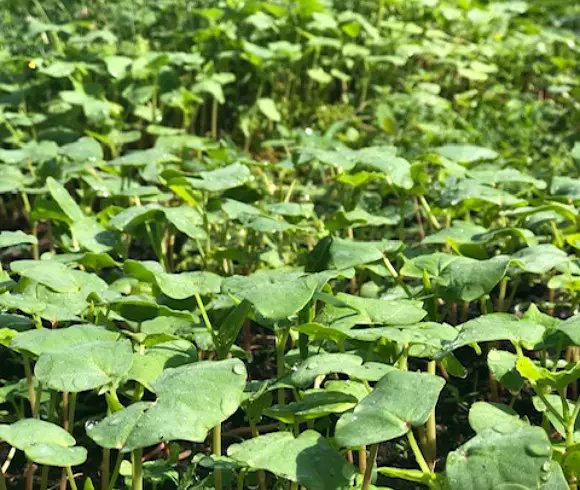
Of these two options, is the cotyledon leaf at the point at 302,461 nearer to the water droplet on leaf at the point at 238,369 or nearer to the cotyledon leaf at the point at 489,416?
the water droplet on leaf at the point at 238,369

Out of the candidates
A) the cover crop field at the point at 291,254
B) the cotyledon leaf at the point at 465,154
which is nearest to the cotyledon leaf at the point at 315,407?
the cover crop field at the point at 291,254

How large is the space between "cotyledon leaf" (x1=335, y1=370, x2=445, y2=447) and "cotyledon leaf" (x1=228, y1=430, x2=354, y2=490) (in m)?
0.06

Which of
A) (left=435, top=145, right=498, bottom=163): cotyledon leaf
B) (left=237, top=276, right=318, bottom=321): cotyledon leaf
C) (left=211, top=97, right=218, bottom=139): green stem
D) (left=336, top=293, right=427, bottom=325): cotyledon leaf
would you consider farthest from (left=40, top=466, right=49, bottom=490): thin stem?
(left=211, top=97, right=218, bottom=139): green stem

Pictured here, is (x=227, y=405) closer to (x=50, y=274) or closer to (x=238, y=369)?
(x=238, y=369)

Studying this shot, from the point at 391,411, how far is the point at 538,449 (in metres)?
0.19

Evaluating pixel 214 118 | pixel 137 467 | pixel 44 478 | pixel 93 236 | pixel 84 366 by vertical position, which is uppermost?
pixel 84 366

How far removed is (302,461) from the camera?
1.26 meters

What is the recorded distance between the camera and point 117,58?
11.2 feet

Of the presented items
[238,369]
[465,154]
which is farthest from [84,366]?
[465,154]

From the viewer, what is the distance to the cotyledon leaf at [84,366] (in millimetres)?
1353

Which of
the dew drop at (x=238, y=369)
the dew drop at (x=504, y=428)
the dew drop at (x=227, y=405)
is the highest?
the dew drop at (x=238, y=369)

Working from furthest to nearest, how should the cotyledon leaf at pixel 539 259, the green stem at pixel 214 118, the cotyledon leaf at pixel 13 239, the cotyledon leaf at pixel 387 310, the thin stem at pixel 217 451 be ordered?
the green stem at pixel 214 118, the cotyledon leaf at pixel 13 239, the cotyledon leaf at pixel 539 259, the cotyledon leaf at pixel 387 310, the thin stem at pixel 217 451

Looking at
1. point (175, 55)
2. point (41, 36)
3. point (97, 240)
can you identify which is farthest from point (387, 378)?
point (41, 36)

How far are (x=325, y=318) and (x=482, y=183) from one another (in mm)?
952
